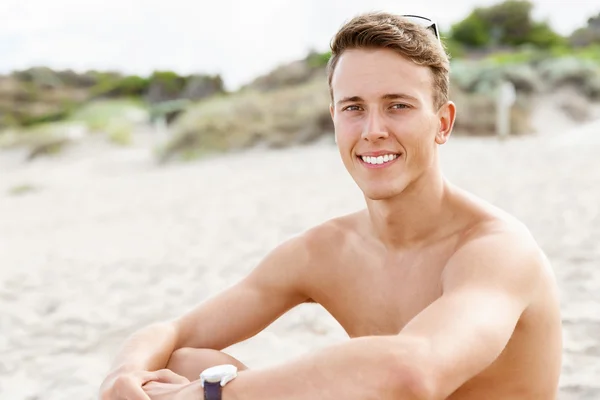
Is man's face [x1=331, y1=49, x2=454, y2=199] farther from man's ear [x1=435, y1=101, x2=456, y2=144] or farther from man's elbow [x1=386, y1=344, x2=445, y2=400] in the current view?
man's elbow [x1=386, y1=344, x2=445, y2=400]

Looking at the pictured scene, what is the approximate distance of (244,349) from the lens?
10.7 feet

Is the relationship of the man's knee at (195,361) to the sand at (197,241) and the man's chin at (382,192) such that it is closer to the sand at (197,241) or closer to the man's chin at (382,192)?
the man's chin at (382,192)

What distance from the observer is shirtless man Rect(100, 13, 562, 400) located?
57.8 inches

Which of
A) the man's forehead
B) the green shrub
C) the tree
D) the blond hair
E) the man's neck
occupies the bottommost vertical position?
the man's neck

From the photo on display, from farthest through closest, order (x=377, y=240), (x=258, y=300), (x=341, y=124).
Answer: (x=258, y=300)
(x=377, y=240)
(x=341, y=124)

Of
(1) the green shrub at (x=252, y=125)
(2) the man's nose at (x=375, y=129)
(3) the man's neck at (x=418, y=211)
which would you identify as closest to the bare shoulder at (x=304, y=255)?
(3) the man's neck at (x=418, y=211)

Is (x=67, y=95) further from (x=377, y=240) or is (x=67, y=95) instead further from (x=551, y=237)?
(x=377, y=240)

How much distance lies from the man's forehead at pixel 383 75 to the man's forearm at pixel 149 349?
884 mm

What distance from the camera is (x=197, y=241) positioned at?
5.83 m

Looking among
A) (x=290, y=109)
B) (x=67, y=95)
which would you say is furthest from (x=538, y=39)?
(x=67, y=95)

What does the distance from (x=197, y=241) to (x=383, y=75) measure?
4.26 metres

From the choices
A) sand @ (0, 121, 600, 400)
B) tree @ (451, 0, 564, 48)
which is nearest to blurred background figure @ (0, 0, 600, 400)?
sand @ (0, 121, 600, 400)

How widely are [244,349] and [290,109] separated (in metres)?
11.3

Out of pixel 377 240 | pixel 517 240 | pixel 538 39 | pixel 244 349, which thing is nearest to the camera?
pixel 517 240
